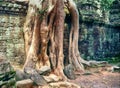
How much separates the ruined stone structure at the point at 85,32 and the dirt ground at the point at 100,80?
1.57 m

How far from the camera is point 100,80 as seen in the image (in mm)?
9414

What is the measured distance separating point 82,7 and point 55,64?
4.44 m

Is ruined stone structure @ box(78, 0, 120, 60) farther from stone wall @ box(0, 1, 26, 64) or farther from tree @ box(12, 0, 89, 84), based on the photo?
stone wall @ box(0, 1, 26, 64)

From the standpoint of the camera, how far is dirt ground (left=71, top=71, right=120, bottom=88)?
28.4 feet

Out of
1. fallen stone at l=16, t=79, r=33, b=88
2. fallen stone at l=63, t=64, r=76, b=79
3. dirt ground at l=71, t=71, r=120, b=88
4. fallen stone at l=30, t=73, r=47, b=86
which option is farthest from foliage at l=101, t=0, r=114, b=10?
fallen stone at l=16, t=79, r=33, b=88

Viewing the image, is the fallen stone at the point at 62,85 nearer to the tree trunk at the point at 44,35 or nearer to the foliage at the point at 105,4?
the tree trunk at the point at 44,35

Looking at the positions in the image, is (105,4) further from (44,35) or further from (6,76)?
(6,76)

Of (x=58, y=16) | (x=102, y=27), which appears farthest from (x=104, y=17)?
(x=58, y=16)

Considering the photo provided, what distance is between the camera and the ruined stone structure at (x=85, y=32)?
29.7 feet

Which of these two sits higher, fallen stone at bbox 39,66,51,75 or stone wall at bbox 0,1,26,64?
stone wall at bbox 0,1,26,64

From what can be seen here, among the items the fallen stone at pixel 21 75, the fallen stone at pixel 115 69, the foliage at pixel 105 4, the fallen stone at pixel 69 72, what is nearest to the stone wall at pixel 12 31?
the fallen stone at pixel 21 75

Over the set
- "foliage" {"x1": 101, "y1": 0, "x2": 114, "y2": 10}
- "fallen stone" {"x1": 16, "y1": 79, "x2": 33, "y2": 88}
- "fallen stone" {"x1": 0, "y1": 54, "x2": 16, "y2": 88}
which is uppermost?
"foliage" {"x1": 101, "y1": 0, "x2": 114, "y2": 10}

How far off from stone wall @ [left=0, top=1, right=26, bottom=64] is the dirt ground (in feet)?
7.50

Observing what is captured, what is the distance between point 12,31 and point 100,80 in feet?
12.0
